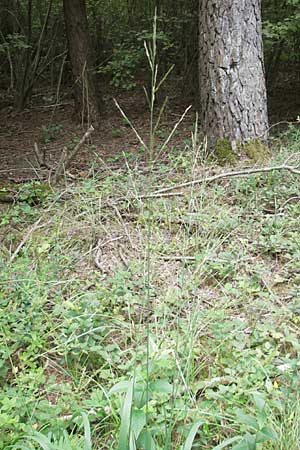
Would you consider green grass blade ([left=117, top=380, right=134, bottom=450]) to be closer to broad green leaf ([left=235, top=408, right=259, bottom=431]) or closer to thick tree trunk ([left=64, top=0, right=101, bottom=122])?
broad green leaf ([left=235, top=408, right=259, bottom=431])

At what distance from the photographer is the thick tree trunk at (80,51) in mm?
6605

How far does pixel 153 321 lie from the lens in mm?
2230

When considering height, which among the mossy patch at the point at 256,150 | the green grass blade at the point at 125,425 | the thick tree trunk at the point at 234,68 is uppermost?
the thick tree trunk at the point at 234,68

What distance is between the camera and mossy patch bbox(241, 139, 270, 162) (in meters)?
4.13

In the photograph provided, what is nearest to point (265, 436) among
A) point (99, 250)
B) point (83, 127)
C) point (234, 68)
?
point (99, 250)

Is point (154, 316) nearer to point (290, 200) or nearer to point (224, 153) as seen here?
point (290, 200)

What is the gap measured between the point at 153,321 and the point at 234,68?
2.76m

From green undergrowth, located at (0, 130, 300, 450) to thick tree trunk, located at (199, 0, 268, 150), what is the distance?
0.81m

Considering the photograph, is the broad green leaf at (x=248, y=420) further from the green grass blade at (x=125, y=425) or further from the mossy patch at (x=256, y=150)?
the mossy patch at (x=256, y=150)

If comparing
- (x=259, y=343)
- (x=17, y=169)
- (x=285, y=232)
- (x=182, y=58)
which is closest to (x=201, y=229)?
(x=285, y=232)

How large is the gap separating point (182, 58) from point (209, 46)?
3745 millimetres

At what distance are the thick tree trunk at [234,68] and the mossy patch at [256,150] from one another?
1.7 inches

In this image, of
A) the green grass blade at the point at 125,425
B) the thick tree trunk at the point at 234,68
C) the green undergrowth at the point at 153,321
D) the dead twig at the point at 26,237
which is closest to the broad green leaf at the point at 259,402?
the green undergrowth at the point at 153,321

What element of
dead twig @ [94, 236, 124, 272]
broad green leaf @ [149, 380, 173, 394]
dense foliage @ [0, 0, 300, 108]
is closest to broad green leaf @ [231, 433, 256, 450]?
broad green leaf @ [149, 380, 173, 394]
